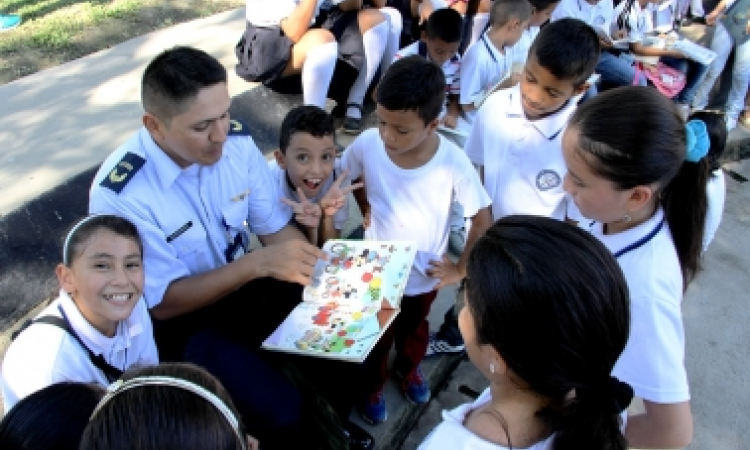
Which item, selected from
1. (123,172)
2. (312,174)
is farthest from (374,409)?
(123,172)

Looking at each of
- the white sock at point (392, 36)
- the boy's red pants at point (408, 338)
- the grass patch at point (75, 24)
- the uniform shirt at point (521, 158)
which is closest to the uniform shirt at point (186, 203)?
the boy's red pants at point (408, 338)

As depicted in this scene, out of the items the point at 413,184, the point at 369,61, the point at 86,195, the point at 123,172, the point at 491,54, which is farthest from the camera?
the point at 369,61

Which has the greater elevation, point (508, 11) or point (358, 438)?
point (508, 11)

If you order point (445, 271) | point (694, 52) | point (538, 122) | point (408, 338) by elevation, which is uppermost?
point (538, 122)

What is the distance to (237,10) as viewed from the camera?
5043 millimetres

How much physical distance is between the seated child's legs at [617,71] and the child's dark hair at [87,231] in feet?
13.3

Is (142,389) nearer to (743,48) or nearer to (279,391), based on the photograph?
(279,391)

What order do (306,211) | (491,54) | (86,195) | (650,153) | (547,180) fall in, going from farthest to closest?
(491,54) → (86,195) → (547,180) → (306,211) → (650,153)

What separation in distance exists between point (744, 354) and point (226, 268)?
Answer: 263 cm

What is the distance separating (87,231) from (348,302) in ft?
2.73

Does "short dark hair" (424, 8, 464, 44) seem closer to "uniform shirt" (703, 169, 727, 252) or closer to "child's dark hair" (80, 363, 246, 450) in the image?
"uniform shirt" (703, 169, 727, 252)

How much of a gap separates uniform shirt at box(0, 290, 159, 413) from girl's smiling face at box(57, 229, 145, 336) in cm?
3

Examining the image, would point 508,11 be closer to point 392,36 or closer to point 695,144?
point 392,36

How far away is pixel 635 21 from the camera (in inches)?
194
